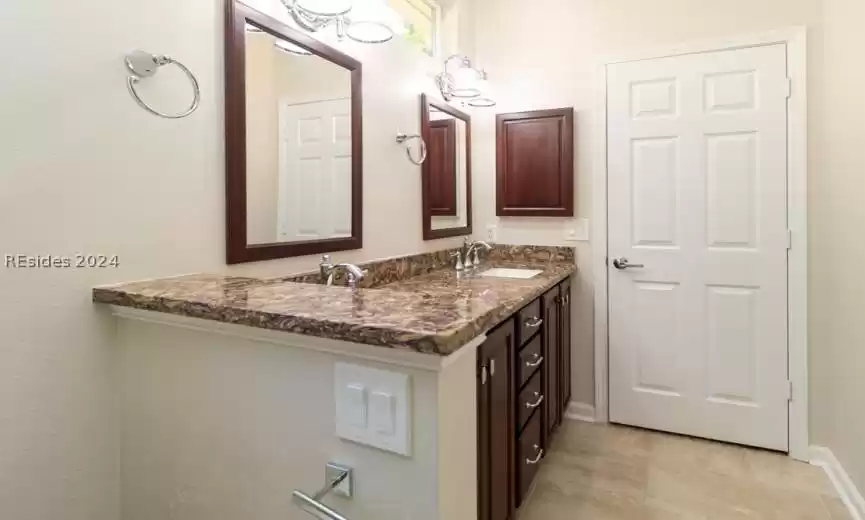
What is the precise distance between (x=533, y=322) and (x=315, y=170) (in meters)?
1.02

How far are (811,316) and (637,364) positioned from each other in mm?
853

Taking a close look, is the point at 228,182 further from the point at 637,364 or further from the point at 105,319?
the point at 637,364

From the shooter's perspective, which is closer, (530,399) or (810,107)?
(530,399)

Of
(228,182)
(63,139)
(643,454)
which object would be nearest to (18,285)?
(63,139)

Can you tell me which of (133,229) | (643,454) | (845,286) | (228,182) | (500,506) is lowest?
(643,454)

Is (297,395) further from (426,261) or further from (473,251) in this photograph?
(473,251)

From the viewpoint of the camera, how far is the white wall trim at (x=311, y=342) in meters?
0.86

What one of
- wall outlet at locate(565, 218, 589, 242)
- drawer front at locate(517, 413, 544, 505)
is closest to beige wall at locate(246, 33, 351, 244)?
drawer front at locate(517, 413, 544, 505)

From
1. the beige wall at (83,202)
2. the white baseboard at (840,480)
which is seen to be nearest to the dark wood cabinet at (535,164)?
the white baseboard at (840,480)

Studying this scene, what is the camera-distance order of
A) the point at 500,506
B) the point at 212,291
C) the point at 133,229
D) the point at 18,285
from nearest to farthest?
1. the point at 18,285
2. the point at 212,291
3. the point at 133,229
4. the point at 500,506

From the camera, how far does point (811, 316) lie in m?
2.51

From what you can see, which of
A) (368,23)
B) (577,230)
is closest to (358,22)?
(368,23)

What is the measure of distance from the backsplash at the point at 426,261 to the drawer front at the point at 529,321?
0.65m

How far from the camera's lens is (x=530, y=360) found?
6.66 feet
